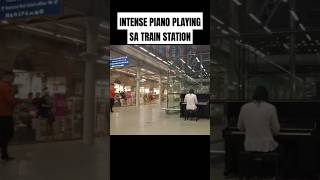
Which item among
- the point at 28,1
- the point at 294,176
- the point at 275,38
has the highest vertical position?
the point at 28,1

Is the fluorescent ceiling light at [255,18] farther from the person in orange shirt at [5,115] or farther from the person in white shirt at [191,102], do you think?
the person in white shirt at [191,102]

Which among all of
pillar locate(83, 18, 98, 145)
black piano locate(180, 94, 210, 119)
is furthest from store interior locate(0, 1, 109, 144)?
black piano locate(180, 94, 210, 119)

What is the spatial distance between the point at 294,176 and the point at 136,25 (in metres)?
5.76

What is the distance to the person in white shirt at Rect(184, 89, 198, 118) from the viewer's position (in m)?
17.5

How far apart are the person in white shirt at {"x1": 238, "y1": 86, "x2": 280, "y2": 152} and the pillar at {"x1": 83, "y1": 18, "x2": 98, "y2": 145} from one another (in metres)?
5.53

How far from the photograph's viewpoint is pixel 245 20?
28.6 feet

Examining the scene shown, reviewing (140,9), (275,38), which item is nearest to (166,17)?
(140,9)

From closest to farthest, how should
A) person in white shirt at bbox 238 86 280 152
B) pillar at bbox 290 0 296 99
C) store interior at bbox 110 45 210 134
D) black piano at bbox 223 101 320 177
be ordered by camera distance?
person in white shirt at bbox 238 86 280 152 → black piano at bbox 223 101 320 177 → pillar at bbox 290 0 296 99 → store interior at bbox 110 45 210 134

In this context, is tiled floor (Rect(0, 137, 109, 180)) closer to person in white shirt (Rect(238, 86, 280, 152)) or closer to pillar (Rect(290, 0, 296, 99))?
person in white shirt (Rect(238, 86, 280, 152))

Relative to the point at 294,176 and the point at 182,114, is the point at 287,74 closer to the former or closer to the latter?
the point at 294,176

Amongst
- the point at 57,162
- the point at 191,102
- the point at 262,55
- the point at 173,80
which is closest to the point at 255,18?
the point at 262,55

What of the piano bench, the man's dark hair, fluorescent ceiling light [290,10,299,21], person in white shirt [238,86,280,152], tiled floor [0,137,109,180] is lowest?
tiled floor [0,137,109,180]

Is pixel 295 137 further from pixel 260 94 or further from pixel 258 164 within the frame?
pixel 260 94

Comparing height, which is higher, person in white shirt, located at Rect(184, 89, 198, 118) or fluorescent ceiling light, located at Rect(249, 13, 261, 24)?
fluorescent ceiling light, located at Rect(249, 13, 261, 24)
